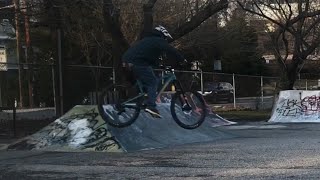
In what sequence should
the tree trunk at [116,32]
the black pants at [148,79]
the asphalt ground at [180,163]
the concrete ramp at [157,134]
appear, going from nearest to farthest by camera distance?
the asphalt ground at [180,163]
the black pants at [148,79]
the concrete ramp at [157,134]
the tree trunk at [116,32]

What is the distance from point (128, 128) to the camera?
41.7 ft

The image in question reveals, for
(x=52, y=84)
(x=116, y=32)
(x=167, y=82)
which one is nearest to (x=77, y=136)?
(x=167, y=82)

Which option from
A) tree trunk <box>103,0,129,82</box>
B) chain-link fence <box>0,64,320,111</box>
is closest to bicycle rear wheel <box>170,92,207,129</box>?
chain-link fence <box>0,64,320,111</box>

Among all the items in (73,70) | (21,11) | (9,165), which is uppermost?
(21,11)

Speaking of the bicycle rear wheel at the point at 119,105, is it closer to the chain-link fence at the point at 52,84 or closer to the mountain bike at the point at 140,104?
the mountain bike at the point at 140,104

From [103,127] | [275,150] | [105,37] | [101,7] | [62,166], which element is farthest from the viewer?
[105,37]

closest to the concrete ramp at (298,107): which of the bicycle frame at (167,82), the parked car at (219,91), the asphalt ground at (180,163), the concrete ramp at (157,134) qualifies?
the parked car at (219,91)

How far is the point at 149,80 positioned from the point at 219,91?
20.8 meters

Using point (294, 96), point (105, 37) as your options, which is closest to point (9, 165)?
point (294, 96)

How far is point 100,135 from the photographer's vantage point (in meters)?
12.3

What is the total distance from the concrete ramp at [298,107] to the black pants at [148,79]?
12225 mm

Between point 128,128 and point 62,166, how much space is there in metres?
3.19

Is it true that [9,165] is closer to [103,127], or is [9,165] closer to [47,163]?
[47,163]

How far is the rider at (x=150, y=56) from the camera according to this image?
11180 mm
